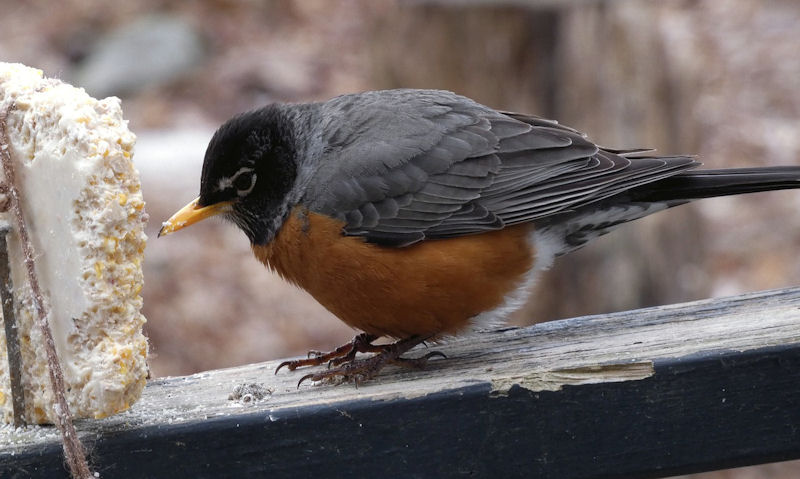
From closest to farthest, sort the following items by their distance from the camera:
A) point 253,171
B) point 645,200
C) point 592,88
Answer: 1. point 645,200
2. point 253,171
3. point 592,88

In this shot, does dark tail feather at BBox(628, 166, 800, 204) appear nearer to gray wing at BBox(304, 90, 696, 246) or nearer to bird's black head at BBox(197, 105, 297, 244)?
gray wing at BBox(304, 90, 696, 246)

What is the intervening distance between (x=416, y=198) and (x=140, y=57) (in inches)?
339

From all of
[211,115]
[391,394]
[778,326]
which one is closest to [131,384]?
[391,394]

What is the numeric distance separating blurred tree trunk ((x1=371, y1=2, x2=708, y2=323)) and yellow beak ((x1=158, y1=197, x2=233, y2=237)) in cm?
283

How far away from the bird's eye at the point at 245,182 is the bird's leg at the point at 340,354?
69 centimetres

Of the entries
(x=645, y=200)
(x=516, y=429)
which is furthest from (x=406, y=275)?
(x=645, y=200)

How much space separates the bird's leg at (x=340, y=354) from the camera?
367 centimetres

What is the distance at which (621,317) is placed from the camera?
Result: 357 centimetres

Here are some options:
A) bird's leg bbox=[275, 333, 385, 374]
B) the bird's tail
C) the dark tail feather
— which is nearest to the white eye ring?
bird's leg bbox=[275, 333, 385, 374]

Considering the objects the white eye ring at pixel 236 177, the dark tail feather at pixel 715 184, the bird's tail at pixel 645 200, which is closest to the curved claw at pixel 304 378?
the white eye ring at pixel 236 177

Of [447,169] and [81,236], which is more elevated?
[447,169]

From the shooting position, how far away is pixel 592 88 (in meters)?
6.53

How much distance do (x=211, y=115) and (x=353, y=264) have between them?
24.7 feet

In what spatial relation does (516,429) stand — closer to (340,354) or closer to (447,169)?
(340,354)
